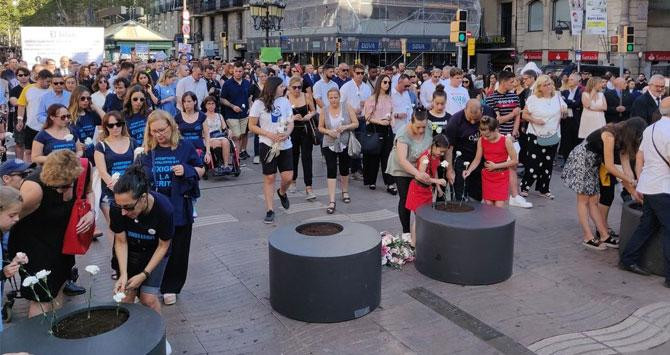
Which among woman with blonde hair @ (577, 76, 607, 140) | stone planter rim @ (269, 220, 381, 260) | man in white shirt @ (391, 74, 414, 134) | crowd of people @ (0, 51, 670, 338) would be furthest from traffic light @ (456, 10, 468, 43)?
stone planter rim @ (269, 220, 381, 260)

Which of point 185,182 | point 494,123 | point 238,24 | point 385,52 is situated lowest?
point 185,182

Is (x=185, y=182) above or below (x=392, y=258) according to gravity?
above

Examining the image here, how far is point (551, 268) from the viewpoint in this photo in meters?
6.16

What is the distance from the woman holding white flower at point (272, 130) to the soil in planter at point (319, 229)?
2449mm

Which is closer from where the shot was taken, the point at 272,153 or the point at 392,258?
the point at 392,258

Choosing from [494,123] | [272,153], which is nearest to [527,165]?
[494,123]

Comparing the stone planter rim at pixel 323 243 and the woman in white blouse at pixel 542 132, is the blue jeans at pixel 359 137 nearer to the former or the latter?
the woman in white blouse at pixel 542 132

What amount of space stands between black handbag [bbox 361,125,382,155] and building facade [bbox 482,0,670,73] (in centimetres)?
2516

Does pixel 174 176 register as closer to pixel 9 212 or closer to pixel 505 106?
pixel 9 212

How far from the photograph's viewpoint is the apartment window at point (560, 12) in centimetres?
3853

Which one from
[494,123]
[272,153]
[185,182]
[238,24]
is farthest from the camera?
[238,24]

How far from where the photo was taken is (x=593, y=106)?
10188mm

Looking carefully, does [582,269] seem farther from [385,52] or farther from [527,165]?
[385,52]

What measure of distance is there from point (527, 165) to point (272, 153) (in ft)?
13.1
